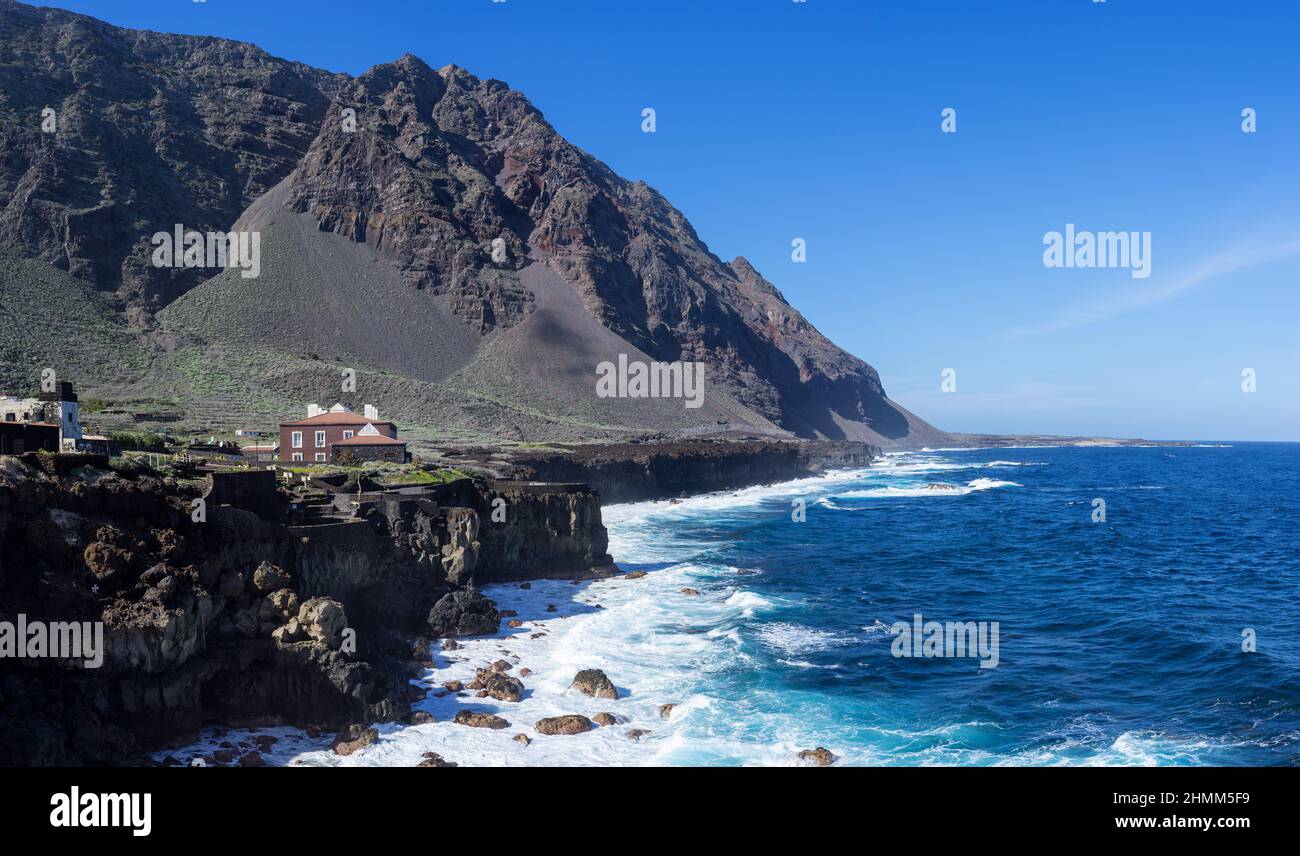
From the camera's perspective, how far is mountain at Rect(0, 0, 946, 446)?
124500 mm

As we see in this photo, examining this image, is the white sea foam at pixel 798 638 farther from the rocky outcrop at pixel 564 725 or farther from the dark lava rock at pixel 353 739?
the dark lava rock at pixel 353 739

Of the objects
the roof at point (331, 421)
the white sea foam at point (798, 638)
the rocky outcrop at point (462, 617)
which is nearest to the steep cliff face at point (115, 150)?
the roof at point (331, 421)

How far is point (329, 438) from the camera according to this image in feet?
210

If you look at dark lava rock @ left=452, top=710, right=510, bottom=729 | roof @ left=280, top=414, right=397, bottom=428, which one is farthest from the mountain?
dark lava rock @ left=452, top=710, right=510, bottom=729

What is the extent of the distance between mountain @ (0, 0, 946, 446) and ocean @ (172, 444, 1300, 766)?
67137 mm

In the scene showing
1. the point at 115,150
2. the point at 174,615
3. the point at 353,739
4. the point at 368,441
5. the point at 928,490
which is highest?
the point at 115,150

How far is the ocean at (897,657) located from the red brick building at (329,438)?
18515mm

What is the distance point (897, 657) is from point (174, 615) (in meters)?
25.8

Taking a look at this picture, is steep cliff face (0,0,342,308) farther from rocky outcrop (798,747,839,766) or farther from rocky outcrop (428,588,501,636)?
rocky outcrop (798,747,839,766)

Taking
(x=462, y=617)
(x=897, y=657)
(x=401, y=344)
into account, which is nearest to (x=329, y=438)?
(x=462, y=617)

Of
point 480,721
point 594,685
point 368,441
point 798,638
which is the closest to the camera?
point 480,721

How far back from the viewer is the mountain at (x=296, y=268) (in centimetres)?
12450

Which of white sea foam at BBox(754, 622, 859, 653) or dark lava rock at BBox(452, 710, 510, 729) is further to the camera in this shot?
white sea foam at BBox(754, 622, 859, 653)

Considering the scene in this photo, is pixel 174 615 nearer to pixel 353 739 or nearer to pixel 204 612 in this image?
pixel 204 612
